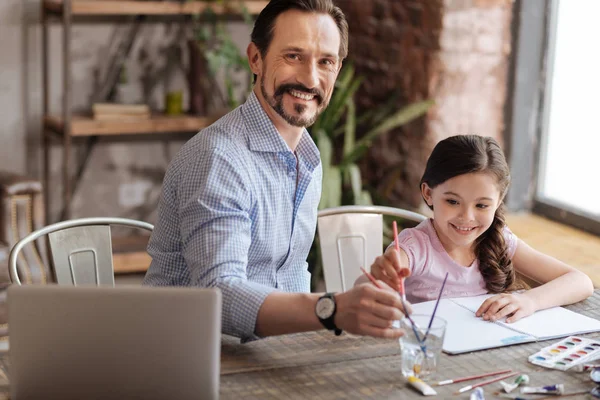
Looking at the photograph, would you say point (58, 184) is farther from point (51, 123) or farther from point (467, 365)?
point (467, 365)

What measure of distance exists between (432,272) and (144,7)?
2.41 meters

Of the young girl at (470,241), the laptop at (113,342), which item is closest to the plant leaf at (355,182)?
the young girl at (470,241)

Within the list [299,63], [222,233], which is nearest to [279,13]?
[299,63]

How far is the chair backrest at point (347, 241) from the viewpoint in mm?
2338

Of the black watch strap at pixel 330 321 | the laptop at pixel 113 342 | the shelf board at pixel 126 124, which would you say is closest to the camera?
the laptop at pixel 113 342

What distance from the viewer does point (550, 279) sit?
2029 millimetres

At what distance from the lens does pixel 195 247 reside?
1.70 metres

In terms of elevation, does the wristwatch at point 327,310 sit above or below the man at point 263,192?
below

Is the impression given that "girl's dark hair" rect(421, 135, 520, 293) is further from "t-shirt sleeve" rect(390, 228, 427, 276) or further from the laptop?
the laptop

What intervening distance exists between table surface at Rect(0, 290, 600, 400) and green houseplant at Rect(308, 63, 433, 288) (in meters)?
2.07

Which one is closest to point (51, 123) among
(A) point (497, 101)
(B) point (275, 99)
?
(A) point (497, 101)

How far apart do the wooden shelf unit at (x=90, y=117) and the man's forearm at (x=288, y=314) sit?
2.52 m

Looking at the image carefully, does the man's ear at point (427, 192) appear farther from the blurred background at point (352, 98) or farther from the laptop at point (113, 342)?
the blurred background at point (352, 98)

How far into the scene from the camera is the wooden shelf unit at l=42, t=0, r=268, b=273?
3857 mm
